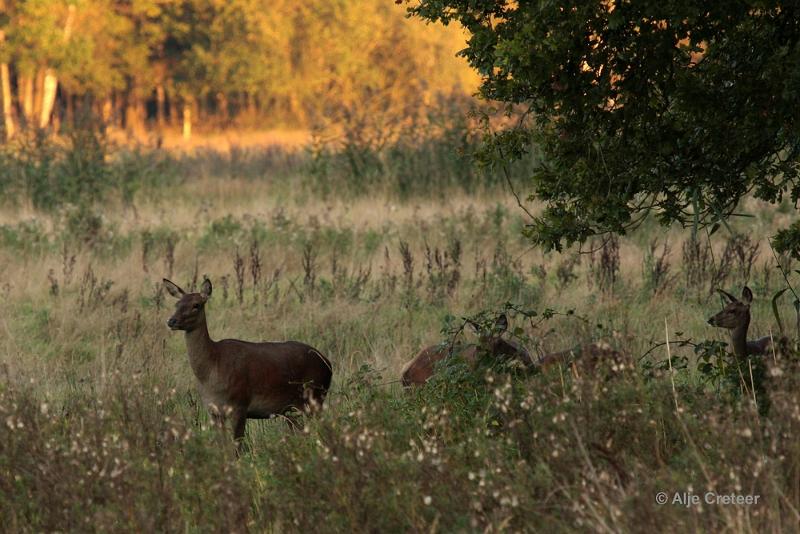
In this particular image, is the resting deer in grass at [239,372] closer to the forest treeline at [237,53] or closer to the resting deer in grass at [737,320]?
the resting deer in grass at [737,320]

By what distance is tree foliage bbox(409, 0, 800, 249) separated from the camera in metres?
7.04

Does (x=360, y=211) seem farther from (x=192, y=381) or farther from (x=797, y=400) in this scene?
(x=797, y=400)

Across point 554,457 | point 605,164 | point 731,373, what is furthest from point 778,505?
point 605,164

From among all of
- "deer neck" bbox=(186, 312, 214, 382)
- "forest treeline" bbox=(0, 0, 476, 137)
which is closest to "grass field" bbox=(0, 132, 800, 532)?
"deer neck" bbox=(186, 312, 214, 382)

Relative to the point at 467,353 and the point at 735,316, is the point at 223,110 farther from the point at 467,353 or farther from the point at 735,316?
the point at 735,316

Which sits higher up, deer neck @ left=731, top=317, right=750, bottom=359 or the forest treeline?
the forest treeline

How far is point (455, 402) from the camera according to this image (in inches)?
296

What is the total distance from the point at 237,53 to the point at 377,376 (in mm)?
54067

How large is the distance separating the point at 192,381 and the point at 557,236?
138 inches

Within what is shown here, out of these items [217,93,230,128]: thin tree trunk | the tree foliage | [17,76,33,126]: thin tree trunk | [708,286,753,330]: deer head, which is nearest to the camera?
the tree foliage

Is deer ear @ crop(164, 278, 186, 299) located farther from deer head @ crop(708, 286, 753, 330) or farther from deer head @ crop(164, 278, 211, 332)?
deer head @ crop(708, 286, 753, 330)

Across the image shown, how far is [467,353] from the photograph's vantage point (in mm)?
8562

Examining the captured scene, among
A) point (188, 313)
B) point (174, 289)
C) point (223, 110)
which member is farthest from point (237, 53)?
point (188, 313)

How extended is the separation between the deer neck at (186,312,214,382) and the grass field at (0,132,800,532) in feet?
1.00
